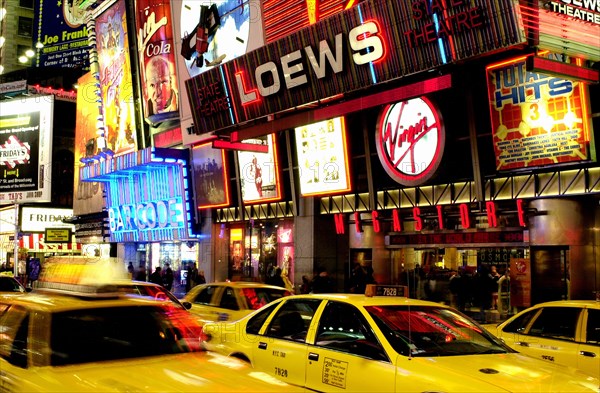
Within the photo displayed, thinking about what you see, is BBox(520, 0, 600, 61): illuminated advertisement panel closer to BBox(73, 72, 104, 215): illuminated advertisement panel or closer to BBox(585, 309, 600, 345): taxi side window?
BBox(585, 309, 600, 345): taxi side window

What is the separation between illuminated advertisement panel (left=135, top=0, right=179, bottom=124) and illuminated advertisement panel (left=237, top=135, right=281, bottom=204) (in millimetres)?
6442

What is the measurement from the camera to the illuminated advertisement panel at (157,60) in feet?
102

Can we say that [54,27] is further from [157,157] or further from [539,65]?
[539,65]

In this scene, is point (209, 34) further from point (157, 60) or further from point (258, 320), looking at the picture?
point (258, 320)

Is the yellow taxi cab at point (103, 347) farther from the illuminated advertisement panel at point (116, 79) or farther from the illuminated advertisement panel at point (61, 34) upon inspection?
the illuminated advertisement panel at point (61, 34)

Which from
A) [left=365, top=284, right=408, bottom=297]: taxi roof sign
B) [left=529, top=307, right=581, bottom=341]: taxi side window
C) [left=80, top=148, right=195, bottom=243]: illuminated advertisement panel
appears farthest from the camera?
[left=80, top=148, right=195, bottom=243]: illuminated advertisement panel

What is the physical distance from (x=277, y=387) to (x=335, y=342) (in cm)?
243

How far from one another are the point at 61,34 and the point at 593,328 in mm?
47280

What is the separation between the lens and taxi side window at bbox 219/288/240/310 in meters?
13.3

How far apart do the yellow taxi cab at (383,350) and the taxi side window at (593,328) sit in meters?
1.77

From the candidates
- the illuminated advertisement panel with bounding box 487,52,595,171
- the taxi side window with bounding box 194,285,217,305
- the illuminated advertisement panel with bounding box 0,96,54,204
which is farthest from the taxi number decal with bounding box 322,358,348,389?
the illuminated advertisement panel with bounding box 0,96,54,204

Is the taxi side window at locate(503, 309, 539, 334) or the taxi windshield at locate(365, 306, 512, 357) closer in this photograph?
the taxi windshield at locate(365, 306, 512, 357)

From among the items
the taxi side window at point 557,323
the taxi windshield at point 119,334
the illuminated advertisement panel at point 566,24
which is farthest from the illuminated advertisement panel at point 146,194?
the taxi windshield at point 119,334

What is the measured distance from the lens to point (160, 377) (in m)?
5.19
